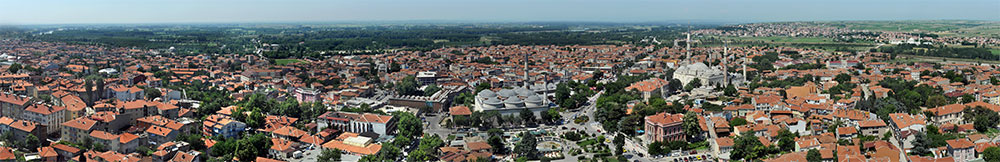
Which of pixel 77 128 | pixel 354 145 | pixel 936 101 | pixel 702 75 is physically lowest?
pixel 354 145

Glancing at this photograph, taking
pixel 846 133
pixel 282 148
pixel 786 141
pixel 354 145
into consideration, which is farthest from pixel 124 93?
pixel 846 133

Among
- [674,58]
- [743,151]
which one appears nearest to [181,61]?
[674,58]

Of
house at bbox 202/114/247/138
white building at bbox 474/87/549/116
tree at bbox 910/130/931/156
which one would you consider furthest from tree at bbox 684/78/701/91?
house at bbox 202/114/247/138

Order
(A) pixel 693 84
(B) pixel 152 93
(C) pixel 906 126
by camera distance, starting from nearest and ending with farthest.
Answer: (C) pixel 906 126 < (B) pixel 152 93 < (A) pixel 693 84

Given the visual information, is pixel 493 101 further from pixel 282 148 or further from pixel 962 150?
pixel 962 150

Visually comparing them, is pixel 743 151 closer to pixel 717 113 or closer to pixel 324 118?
pixel 717 113

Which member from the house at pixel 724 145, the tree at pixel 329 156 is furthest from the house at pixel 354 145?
the house at pixel 724 145

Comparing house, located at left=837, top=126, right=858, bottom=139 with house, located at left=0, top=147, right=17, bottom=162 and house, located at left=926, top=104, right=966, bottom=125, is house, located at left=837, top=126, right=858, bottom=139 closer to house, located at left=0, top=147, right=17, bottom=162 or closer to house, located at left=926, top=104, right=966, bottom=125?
house, located at left=926, top=104, right=966, bottom=125
